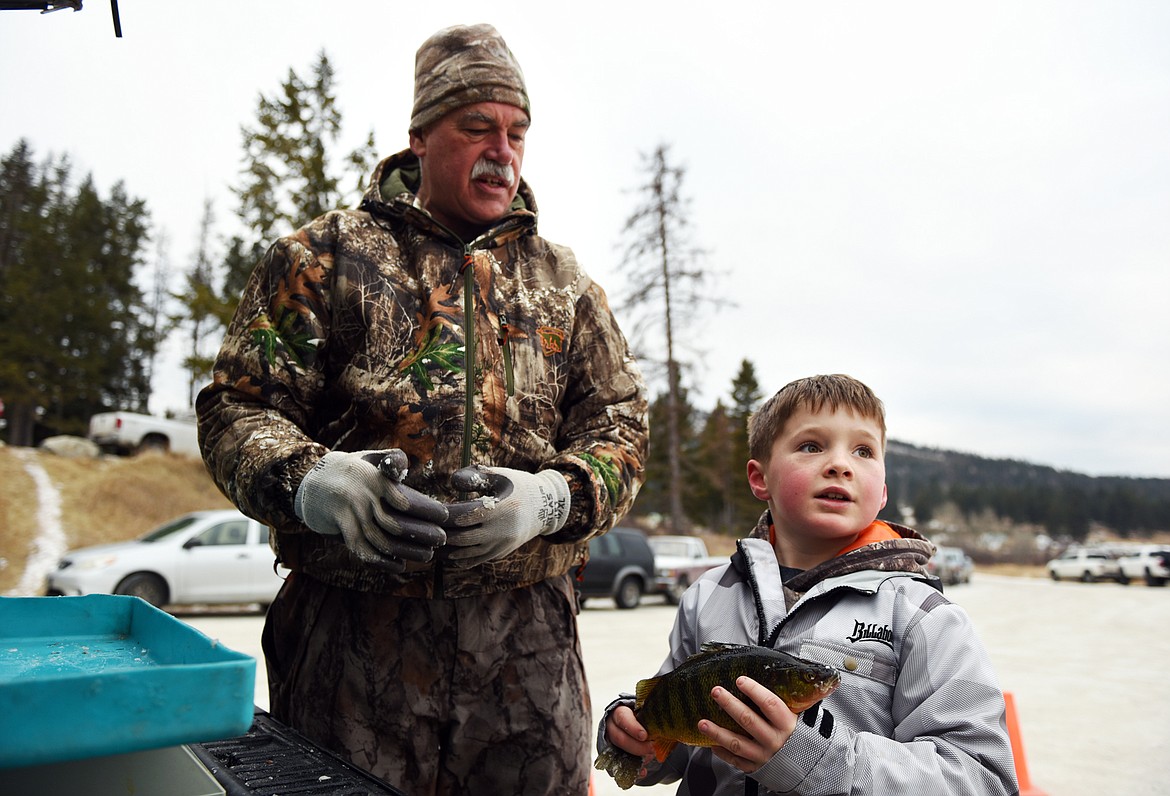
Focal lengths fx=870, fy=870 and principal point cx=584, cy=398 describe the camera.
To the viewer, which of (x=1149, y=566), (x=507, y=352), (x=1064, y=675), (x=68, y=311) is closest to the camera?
(x=507, y=352)

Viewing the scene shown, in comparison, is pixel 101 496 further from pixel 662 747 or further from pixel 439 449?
pixel 662 747

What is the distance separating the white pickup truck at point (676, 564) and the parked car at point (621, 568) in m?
0.55

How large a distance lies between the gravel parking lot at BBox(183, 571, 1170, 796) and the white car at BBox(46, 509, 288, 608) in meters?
0.55

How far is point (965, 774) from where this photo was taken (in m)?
1.69

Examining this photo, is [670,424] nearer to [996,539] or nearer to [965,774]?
[965,774]

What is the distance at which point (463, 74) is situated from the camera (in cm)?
246

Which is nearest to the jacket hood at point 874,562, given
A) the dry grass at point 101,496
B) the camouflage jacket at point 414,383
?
the camouflage jacket at point 414,383

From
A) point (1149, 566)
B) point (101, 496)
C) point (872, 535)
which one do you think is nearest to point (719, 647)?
point (872, 535)

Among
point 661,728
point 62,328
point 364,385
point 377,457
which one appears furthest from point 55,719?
point 62,328

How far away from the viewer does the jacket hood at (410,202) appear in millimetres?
2480

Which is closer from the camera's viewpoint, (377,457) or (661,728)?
(661,728)

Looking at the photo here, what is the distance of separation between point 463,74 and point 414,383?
91cm

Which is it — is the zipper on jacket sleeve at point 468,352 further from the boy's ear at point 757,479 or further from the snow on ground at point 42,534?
the snow on ground at point 42,534

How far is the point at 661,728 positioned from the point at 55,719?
1150 millimetres
